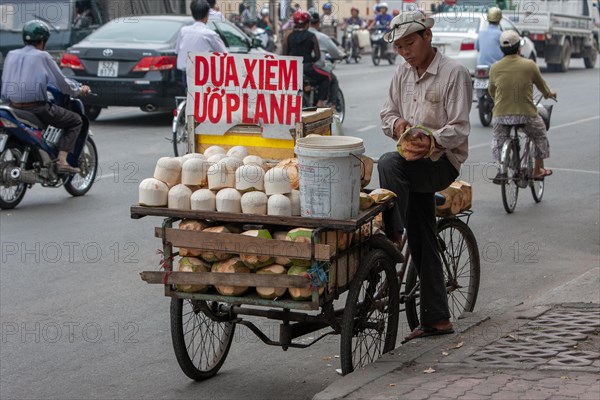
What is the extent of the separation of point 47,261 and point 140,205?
3.45 meters

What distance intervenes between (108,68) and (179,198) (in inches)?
462

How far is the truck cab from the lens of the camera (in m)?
19.6

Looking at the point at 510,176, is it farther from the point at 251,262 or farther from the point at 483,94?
the point at 483,94

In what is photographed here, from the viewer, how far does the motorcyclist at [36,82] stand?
34.8 feet

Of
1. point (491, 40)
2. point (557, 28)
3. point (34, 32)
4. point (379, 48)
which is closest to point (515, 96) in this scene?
point (34, 32)

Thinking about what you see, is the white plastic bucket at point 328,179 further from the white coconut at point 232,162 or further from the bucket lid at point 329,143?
the white coconut at point 232,162

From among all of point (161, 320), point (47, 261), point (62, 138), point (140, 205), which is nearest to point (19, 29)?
point (62, 138)

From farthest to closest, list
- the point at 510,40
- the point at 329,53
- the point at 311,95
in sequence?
1. the point at 329,53
2. the point at 311,95
3. the point at 510,40

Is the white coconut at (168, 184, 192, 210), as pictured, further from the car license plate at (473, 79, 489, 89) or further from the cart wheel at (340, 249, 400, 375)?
the car license plate at (473, 79, 489, 89)

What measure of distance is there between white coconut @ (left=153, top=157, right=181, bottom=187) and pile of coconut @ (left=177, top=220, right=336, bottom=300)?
236 mm

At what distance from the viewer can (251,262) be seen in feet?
16.9

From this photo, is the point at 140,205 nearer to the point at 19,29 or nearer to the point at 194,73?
the point at 194,73

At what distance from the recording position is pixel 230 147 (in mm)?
6242

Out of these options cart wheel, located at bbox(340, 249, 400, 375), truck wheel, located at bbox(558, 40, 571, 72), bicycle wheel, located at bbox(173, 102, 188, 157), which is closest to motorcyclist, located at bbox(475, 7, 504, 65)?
bicycle wheel, located at bbox(173, 102, 188, 157)
